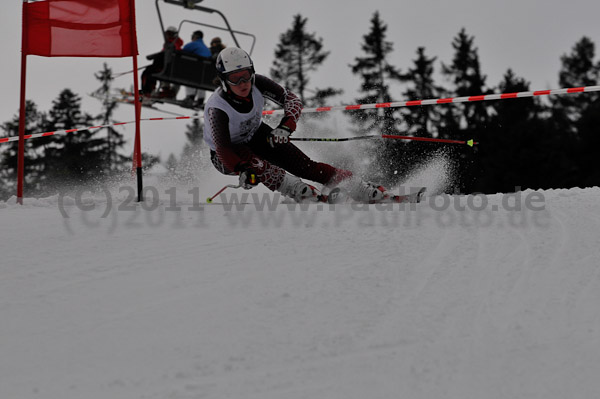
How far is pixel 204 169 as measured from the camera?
993 centimetres

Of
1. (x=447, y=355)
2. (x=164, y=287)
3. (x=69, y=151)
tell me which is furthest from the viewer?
(x=69, y=151)

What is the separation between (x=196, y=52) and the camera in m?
11.1

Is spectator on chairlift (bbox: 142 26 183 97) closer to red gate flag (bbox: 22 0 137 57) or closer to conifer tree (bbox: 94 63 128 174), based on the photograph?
red gate flag (bbox: 22 0 137 57)

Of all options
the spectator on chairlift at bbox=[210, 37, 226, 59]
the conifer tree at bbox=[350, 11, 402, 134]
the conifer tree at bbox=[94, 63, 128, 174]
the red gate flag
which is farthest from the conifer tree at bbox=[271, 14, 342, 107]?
the red gate flag

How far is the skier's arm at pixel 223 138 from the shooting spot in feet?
18.7

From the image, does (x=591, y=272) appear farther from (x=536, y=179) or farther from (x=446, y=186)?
(x=536, y=179)

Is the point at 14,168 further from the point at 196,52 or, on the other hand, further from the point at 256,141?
the point at 256,141

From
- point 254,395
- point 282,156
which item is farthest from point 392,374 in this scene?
point 282,156

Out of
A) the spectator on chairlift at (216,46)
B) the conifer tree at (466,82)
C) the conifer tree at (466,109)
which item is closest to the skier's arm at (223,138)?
the spectator on chairlift at (216,46)

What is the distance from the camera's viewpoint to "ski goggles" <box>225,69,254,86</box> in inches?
222

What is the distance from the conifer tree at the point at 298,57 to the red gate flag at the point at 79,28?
25.6 m

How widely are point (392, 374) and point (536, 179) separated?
25.5 m

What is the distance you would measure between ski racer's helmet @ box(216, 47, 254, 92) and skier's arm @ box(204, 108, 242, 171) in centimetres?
29

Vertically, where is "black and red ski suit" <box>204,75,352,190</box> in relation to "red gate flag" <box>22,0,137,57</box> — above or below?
below
